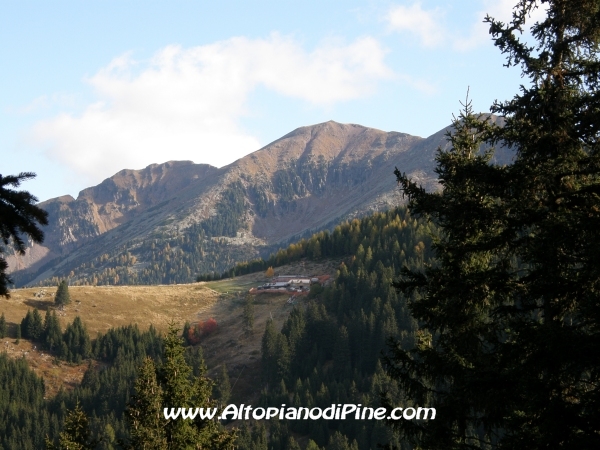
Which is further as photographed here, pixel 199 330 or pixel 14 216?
pixel 199 330

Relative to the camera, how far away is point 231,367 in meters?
163

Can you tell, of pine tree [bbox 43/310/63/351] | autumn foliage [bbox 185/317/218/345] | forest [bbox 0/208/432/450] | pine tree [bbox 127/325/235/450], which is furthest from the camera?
pine tree [bbox 43/310/63/351]

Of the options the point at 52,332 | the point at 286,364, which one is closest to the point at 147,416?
the point at 286,364

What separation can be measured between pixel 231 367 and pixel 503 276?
6086 inches

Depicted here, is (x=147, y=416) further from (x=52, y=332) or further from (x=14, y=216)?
(x=52, y=332)

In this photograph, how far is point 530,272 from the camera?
13.4 meters

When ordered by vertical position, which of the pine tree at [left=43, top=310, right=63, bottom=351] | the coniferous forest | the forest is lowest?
the forest

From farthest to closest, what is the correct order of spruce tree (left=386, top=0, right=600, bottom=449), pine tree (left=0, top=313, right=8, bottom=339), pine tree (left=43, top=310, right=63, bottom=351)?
1. pine tree (left=43, top=310, right=63, bottom=351)
2. pine tree (left=0, top=313, right=8, bottom=339)
3. spruce tree (left=386, top=0, right=600, bottom=449)

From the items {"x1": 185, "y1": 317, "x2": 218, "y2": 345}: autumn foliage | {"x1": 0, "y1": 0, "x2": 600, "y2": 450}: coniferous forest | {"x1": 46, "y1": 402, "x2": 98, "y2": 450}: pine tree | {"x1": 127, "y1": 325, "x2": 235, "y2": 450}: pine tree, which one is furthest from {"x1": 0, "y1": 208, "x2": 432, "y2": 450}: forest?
{"x1": 0, "y1": 0, "x2": 600, "y2": 450}: coniferous forest

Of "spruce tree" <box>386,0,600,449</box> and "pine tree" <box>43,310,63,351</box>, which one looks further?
"pine tree" <box>43,310,63,351</box>

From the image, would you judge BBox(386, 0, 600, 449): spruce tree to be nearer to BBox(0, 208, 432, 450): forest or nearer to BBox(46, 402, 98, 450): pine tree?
BBox(46, 402, 98, 450): pine tree

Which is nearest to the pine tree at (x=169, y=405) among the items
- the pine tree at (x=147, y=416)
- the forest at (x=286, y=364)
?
the pine tree at (x=147, y=416)

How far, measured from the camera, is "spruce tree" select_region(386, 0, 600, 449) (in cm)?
1116

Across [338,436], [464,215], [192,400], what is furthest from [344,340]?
[464,215]
